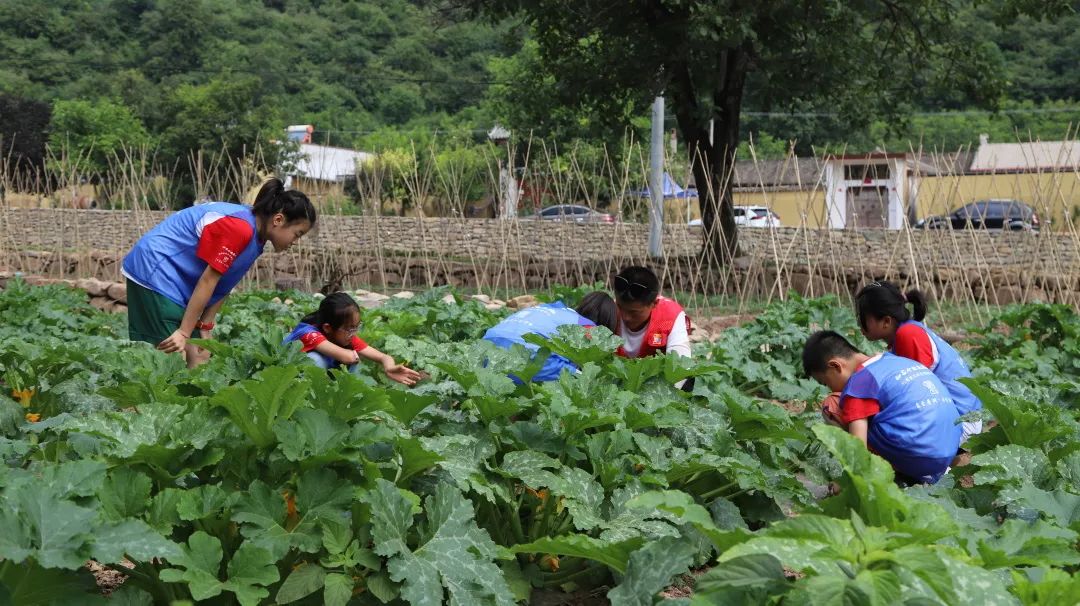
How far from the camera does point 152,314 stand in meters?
5.41

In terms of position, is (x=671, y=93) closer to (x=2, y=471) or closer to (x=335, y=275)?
(x=335, y=275)

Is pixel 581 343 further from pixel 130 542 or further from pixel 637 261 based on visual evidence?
pixel 637 261

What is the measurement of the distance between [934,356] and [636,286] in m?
1.38

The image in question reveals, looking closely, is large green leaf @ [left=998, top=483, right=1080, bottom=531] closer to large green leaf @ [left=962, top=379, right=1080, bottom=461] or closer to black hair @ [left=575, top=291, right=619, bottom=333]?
large green leaf @ [left=962, top=379, right=1080, bottom=461]

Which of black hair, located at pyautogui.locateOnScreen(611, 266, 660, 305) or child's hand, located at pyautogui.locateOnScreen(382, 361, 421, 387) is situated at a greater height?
black hair, located at pyautogui.locateOnScreen(611, 266, 660, 305)

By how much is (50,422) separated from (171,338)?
6.01ft

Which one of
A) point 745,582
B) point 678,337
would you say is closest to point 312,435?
point 745,582

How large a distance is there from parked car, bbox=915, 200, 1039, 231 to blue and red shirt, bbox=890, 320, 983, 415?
671cm

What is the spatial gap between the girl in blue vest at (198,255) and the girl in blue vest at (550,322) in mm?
1061

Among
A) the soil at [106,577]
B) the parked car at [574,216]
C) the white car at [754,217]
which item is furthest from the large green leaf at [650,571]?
the parked car at [574,216]

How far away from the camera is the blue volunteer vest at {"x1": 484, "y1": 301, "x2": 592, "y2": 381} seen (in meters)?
4.83

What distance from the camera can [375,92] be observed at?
59188 millimetres

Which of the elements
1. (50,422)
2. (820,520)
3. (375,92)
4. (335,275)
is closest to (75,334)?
(50,422)

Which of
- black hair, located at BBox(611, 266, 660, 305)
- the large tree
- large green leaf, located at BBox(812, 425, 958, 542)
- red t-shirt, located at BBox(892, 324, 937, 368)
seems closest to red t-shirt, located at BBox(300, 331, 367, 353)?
black hair, located at BBox(611, 266, 660, 305)
